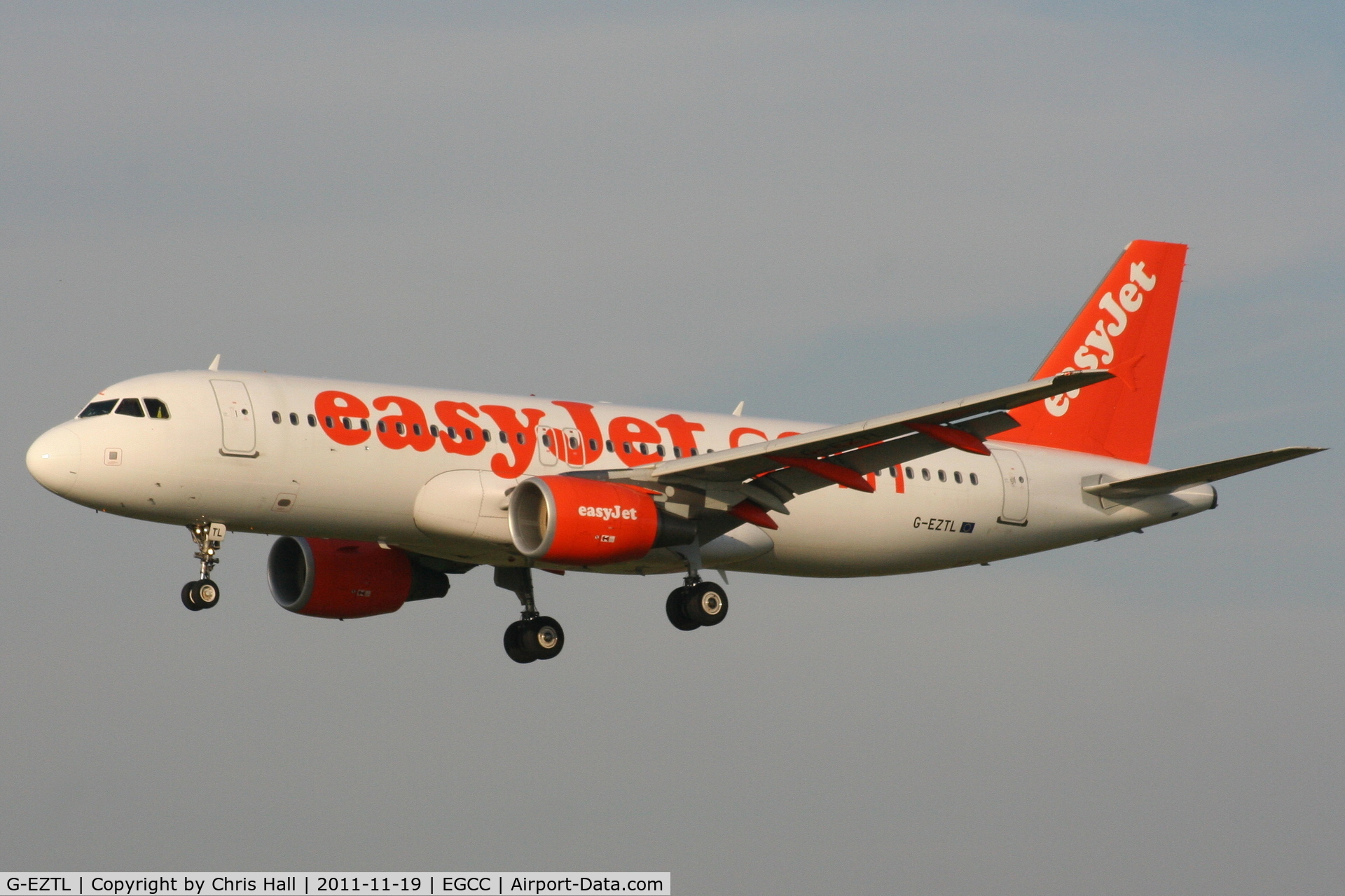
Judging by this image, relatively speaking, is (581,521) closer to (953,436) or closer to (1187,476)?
(953,436)

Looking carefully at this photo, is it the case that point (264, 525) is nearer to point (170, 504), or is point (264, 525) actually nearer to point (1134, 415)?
point (170, 504)

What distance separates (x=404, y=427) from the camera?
35281mm

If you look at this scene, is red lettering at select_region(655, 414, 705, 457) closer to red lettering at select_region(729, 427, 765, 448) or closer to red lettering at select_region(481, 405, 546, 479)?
red lettering at select_region(729, 427, 765, 448)

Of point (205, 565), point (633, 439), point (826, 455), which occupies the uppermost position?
point (633, 439)

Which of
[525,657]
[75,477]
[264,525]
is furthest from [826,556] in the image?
[75,477]

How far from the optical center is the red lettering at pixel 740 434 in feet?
129

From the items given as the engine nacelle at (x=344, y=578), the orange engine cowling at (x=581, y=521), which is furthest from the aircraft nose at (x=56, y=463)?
the orange engine cowling at (x=581, y=521)

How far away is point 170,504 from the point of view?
33625mm

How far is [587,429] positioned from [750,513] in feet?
11.8

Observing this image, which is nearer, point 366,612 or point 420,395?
point 420,395

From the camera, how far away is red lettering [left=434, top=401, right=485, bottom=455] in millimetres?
35594

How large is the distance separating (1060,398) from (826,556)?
7.69 meters

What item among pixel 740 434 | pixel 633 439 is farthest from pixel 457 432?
pixel 740 434

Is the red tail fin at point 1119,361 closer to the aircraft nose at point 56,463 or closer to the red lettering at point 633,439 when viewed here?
the red lettering at point 633,439
